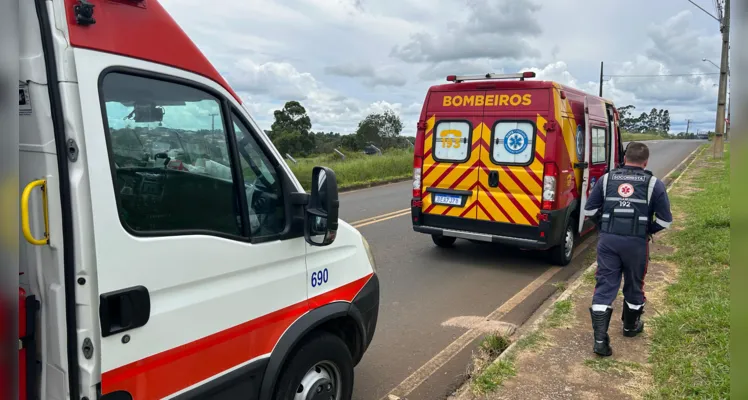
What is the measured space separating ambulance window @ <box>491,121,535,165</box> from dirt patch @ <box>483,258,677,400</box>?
94.6 inches

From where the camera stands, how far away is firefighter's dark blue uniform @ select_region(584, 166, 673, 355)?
4320 millimetres

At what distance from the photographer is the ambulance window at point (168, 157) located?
204cm

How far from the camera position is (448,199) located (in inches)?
293

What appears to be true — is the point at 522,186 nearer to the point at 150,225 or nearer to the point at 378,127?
the point at 150,225

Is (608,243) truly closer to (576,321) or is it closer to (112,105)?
(576,321)

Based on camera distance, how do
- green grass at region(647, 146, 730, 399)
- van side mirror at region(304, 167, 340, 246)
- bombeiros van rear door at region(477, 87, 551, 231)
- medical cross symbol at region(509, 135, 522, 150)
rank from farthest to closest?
medical cross symbol at region(509, 135, 522, 150), bombeiros van rear door at region(477, 87, 551, 231), green grass at region(647, 146, 730, 399), van side mirror at region(304, 167, 340, 246)

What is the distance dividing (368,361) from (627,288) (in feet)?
7.27

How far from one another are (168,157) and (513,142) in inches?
212

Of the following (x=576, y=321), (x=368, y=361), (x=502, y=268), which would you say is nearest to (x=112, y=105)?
(x=368, y=361)

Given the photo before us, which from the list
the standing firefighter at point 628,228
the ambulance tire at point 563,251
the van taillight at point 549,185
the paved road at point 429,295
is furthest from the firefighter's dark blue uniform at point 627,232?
the ambulance tire at point 563,251

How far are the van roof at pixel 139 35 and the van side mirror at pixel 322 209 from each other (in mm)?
699

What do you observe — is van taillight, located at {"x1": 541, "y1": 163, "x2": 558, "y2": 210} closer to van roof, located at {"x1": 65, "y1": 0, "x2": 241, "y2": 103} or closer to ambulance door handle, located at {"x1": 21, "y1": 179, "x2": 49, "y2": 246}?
van roof, located at {"x1": 65, "y1": 0, "x2": 241, "y2": 103}

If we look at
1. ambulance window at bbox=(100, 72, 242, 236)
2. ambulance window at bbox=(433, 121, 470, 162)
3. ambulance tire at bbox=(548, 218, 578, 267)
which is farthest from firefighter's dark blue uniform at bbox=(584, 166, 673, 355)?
ambulance window at bbox=(100, 72, 242, 236)

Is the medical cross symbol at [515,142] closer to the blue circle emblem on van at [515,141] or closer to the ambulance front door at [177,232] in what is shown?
the blue circle emblem on van at [515,141]
